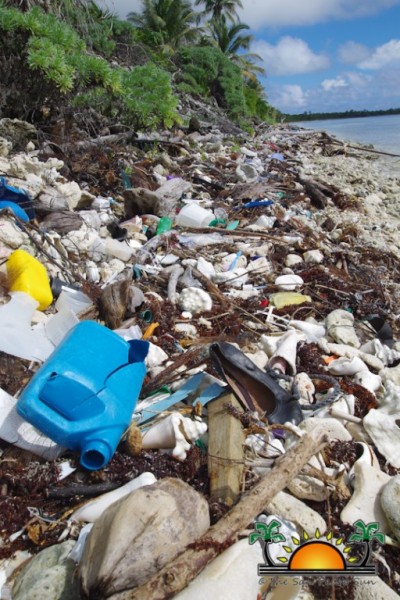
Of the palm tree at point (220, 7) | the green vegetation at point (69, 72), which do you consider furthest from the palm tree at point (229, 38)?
the green vegetation at point (69, 72)

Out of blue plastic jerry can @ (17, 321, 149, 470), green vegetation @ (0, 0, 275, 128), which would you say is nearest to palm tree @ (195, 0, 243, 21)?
green vegetation @ (0, 0, 275, 128)

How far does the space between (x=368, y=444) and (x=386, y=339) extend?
4.21 ft

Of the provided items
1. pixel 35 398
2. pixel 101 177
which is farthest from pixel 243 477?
pixel 101 177

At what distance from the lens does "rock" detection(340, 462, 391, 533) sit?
5.73 feet

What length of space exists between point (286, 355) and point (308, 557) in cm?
151

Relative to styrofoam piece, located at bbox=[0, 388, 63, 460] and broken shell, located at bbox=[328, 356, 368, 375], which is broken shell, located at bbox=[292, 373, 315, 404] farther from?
styrofoam piece, located at bbox=[0, 388, 63, 460]

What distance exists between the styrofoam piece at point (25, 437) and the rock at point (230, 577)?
87 cm

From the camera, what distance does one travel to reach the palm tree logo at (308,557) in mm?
1360

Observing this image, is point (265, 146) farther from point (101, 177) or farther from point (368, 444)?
point (368, 444)

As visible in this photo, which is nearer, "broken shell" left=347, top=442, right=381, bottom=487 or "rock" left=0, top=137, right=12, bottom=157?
"broken shell" left=347, top=442, right=381, bottom=487

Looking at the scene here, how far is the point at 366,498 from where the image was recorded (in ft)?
5.92

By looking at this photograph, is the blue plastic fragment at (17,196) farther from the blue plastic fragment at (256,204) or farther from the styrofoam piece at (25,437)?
the blue plastic fragment at (256,204)

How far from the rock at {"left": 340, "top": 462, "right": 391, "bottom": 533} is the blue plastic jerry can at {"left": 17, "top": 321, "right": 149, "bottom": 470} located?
1008 mm

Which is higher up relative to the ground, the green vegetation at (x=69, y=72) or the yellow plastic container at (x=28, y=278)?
the green vegetation at (x=69, y=72)
